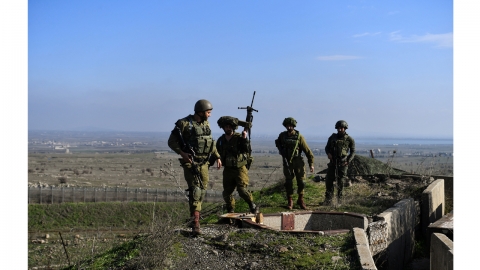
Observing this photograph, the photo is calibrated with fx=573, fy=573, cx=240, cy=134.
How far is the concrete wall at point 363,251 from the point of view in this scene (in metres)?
6.39

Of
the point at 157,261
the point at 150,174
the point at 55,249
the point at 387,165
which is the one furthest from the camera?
the point at 150,174

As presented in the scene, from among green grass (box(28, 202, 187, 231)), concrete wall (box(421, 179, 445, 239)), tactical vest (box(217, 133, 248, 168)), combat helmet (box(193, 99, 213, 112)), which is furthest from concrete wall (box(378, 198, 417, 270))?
green grass (box(28, 202, 187, 231))

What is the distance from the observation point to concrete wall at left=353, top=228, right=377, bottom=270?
6391 mm

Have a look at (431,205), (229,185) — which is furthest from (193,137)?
(431,205)

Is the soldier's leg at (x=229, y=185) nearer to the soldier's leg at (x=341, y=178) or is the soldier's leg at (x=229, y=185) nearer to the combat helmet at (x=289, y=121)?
the combat helmet at (x=289, y=121)

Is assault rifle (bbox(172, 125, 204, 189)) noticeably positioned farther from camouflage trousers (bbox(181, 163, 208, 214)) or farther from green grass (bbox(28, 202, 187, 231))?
green grass (bbox(28, 202, 187, 231))

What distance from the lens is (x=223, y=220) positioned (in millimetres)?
8969

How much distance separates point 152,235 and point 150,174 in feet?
185

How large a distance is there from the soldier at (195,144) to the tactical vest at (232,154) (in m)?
0.73

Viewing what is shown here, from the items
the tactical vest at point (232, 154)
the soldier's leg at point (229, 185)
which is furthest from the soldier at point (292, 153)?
the tactical vest at point (232, 154)

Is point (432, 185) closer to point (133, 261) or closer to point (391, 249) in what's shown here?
point (391, 249)

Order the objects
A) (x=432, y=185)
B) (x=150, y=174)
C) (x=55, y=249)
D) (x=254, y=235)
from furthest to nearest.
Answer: (x=150, y=174) < (x=55, y=249) < (x=432, y=185) < (x=254, y=235)

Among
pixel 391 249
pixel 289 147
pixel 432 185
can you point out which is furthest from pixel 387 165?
pixel 391 249

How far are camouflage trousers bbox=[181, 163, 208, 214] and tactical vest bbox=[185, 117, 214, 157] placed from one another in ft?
0.74
